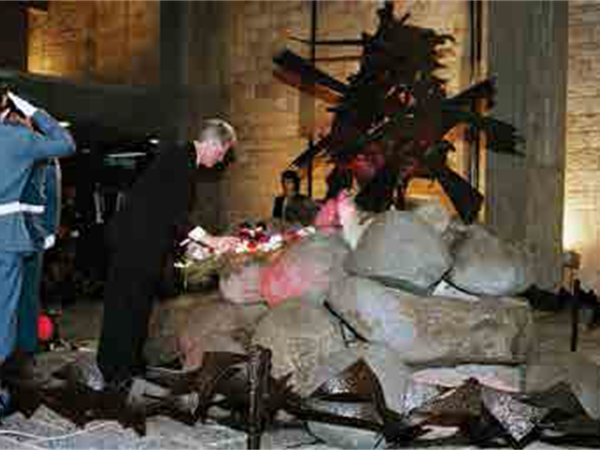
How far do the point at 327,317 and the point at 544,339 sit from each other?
3257 mm

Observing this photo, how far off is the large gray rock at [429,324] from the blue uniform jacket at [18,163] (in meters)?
1.68

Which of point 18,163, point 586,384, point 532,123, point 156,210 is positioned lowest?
point 586,384

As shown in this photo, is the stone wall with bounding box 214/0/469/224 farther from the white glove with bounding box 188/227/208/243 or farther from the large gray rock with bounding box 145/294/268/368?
the white glove with bounding box 188/227/208/243

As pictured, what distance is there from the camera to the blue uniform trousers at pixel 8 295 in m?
4.54

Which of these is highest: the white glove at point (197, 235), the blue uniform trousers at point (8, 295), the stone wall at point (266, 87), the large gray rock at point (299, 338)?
the stone wall at point (266, 87)

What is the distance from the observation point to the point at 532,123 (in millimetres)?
10484

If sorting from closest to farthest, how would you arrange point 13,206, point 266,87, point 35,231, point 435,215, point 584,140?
point 13,206 → point 35,231 → point 435,215 → point 584,140 → point 266,87

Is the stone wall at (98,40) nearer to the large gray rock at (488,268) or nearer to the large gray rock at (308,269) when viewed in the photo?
the large gray rock at (308,269)

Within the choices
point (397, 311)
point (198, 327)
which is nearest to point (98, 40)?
point (198, 327)

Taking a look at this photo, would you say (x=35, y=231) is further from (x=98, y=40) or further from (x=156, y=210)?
(x=98, y=40)

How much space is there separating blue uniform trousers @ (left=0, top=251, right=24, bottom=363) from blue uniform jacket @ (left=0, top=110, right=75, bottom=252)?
0.07 metres

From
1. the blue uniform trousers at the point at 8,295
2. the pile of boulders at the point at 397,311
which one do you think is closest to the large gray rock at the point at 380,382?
the pile of boulders at the point at 397,311

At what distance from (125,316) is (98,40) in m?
11.0

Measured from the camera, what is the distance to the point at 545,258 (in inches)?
420
